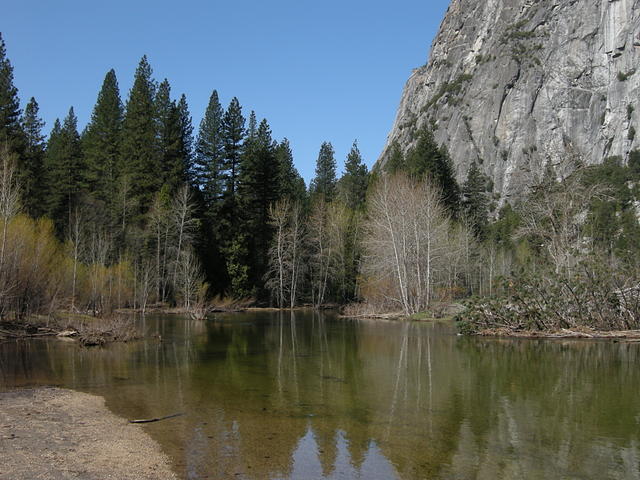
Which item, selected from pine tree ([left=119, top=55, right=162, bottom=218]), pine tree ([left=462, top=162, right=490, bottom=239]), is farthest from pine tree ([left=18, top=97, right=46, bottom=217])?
pine tree ([left=462, top=162, right=490, bottom=239])

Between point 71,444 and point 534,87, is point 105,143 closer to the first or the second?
point 71,444

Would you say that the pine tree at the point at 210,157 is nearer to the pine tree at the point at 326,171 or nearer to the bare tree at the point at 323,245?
the bare tree at the point at 323,245

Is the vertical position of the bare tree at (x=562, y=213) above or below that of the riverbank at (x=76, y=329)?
above

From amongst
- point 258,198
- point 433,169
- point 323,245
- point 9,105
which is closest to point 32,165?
point 9,105

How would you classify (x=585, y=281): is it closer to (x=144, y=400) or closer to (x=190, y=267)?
(x=144, y=400)

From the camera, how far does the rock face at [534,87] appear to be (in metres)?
109

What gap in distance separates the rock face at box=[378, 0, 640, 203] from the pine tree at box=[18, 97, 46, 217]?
72115mm

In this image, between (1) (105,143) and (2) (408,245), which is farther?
(1) (105,143)

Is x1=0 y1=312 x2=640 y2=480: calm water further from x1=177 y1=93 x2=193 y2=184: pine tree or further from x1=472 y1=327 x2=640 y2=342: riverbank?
x1=177 y1=93 x2=193 y2=184: pine tree

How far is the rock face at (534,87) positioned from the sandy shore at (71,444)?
9229 cm

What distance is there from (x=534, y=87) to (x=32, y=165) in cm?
11175

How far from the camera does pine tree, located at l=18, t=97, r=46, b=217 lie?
157ft

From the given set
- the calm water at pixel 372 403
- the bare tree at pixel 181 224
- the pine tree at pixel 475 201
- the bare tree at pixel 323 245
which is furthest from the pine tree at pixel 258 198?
the calm water at pixel 372 403

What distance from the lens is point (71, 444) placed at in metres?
9.16
